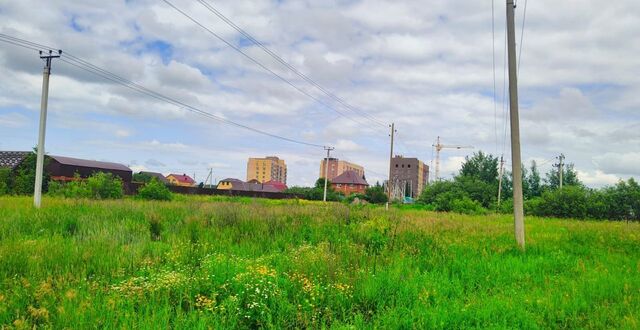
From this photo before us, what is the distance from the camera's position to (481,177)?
65875 millimetres

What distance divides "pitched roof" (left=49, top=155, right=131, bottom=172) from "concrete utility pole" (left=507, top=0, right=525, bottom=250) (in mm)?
57466

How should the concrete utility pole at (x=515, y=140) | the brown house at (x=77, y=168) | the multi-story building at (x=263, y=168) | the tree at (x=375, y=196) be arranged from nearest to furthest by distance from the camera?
the concrete utility pole at (x=515, y=140) < the brown house at (x=77, y=168) < the tree at (x=375, y=196) < the multi-story building at (x=263, y=168)

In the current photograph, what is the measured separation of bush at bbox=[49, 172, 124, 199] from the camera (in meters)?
23.8

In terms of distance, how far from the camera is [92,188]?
24.8 metres

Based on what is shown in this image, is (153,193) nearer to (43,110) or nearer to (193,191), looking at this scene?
(43,110)

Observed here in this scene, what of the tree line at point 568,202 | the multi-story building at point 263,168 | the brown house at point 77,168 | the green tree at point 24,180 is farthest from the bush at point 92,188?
the multi-story building at point 263,168

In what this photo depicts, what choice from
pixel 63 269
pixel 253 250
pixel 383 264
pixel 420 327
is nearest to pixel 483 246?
pixel 383 264

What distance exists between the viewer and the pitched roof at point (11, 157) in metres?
38.2

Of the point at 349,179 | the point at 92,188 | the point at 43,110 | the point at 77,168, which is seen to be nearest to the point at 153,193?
the point at 92,188

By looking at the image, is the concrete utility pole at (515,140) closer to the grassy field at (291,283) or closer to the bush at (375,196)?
the grassy field at (291,283)

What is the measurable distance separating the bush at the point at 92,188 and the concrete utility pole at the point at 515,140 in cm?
2196

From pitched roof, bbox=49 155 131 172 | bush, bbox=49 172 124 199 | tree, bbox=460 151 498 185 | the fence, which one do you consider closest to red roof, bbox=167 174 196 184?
pitched roof, bbox=49 155 131 172

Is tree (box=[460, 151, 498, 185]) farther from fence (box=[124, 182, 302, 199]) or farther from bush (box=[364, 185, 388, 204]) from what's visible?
fence (box=[124, 182, 302, 199])

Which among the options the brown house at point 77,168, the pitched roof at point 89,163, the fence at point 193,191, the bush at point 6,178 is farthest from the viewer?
the pitched roof at point 89,163
